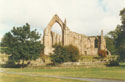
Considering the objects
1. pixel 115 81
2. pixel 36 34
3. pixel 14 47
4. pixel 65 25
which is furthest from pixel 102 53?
pixel 115 81

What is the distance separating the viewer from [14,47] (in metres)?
36.9

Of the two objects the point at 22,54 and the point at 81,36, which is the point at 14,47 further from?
the point at 81,36

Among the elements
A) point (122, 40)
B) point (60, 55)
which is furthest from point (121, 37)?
point (60, 55)

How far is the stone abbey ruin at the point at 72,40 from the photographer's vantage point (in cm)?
7012

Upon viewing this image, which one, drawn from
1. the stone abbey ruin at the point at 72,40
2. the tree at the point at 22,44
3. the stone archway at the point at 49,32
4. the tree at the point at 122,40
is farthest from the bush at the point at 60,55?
the stone abbey ruin at the point at 72,40

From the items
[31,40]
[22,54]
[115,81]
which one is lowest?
[115,81]

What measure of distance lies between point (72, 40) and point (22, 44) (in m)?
43.4

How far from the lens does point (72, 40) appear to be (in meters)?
78.9

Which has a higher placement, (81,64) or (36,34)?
(36,34)

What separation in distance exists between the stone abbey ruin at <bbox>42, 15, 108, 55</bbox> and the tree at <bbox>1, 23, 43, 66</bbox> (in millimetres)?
30380

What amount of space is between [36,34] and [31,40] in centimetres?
162

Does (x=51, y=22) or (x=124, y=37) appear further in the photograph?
(x=51, y=22)

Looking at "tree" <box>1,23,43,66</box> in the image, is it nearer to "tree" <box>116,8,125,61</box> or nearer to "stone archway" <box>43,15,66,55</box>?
"tree" <box>116,8,125,61</box>

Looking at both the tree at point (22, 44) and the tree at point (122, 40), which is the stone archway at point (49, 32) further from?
the tree at point (122, 40)
